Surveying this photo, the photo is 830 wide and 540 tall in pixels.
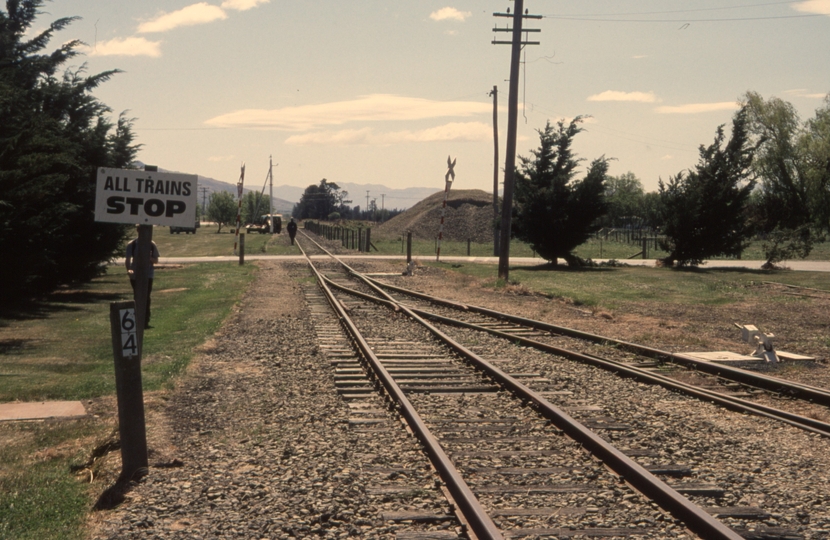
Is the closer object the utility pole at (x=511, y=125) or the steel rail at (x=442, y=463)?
the steel rail at (x=442, y=463)

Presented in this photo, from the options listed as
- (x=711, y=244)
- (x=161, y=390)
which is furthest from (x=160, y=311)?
(x=711, y=244)

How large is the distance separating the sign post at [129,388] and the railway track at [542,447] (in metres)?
2.33

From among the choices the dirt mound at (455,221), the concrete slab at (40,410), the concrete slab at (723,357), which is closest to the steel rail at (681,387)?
the concrete slab at (723,357)

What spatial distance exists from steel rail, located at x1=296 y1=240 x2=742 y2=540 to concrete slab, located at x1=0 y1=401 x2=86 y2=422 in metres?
3.49

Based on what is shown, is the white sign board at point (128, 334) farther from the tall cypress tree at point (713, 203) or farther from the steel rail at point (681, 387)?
the tall cypress tree at point (713, 203)

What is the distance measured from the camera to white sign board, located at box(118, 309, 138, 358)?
6.52 m

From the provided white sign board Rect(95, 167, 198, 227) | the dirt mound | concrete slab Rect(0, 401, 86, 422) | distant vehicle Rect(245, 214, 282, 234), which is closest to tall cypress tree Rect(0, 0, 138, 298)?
concrete slab Rect(0, 401, 86, 422)

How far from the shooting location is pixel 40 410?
8.77 metres

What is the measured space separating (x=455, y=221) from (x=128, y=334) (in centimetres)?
8702

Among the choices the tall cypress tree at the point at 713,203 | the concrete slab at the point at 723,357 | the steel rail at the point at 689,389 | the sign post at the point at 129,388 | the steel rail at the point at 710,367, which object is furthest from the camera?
the tall cypress tree at the point at 713,203

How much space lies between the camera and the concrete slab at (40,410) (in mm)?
8453

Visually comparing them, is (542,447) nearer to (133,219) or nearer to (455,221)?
(133,219)

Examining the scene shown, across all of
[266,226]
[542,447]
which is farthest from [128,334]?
[266,226]

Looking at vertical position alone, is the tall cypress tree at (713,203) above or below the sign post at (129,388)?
above
